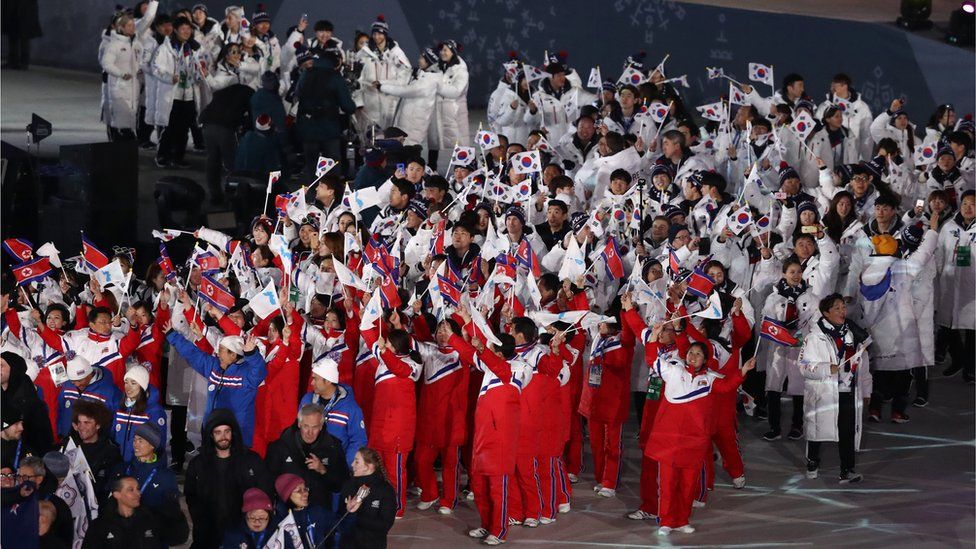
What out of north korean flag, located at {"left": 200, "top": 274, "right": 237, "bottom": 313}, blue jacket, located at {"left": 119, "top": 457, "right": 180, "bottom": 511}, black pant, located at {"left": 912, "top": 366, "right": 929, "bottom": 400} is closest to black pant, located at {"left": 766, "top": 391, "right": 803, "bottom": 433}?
black pant, located at {"left": 912, "top": 366, "right": 929, "bottom": 400}

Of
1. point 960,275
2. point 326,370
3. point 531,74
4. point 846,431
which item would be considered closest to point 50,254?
point 326,370

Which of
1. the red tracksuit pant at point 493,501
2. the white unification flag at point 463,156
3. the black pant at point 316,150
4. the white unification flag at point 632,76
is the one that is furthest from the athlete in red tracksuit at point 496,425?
the white unification flag at point 632,76

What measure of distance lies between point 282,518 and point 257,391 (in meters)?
2.75

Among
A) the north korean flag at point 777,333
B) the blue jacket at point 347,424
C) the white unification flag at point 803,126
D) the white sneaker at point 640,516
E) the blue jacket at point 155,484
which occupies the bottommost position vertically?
the white sneaker at point 640,516

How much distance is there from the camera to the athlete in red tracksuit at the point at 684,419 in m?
12.4

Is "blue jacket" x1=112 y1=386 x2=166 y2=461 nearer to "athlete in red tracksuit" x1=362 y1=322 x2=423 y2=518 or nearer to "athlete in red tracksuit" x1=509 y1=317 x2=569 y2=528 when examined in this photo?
"athlete in red tracksuit" x1=362 y1=322 x2=423 y2=518

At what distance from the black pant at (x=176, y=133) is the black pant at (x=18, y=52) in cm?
733

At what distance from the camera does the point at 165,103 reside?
2147 centimetres

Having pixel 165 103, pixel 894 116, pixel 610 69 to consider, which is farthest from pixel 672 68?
pixel 165 103

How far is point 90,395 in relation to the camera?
494 inches

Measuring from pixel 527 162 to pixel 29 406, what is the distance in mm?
6364

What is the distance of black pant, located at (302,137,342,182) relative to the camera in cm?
1956

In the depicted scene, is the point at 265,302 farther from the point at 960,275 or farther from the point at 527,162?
the point at 960,275

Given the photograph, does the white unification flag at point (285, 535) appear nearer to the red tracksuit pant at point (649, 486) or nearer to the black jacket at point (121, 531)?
the black jacket at point (121, 531)
